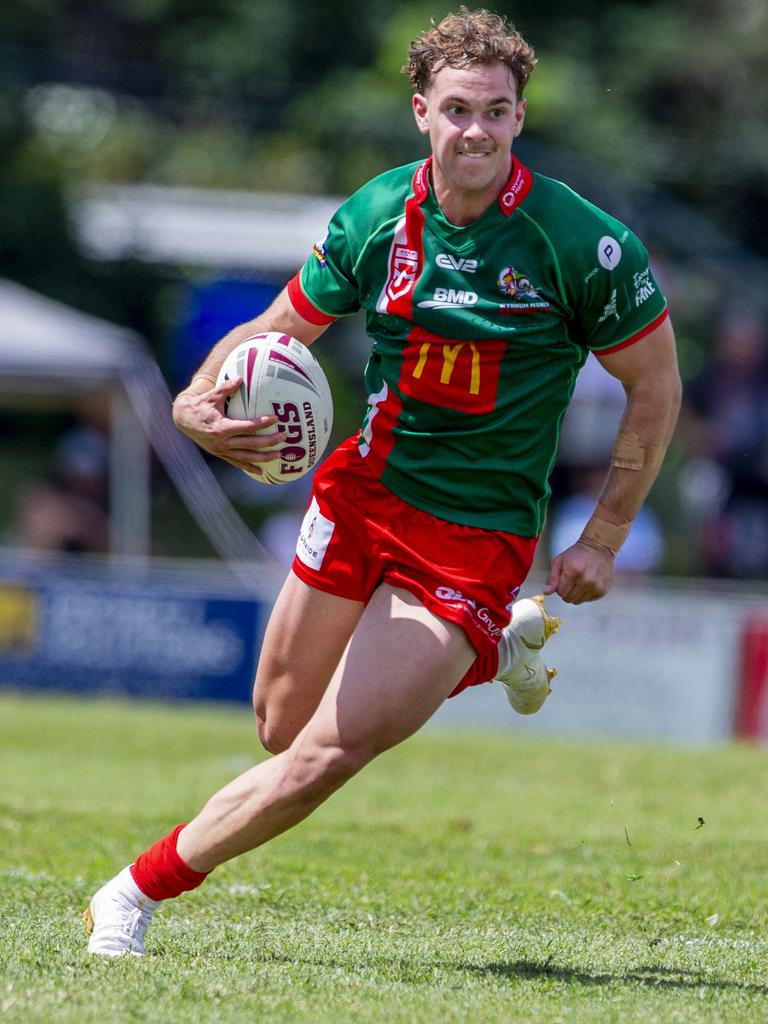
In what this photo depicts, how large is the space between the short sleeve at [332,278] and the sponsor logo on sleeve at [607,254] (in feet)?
2.48

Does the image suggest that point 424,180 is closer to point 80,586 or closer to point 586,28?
point 80,586

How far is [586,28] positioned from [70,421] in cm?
1461

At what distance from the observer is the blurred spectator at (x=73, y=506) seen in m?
17.0

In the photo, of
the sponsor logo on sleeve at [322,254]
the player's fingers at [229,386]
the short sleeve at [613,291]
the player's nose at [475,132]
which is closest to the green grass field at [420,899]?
the player's fingers at [229,386]

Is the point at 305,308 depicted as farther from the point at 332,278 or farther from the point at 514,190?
the point at 514,190

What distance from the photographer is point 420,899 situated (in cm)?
613

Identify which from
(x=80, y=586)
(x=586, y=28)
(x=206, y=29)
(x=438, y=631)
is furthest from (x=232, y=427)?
(x=206, y=29)

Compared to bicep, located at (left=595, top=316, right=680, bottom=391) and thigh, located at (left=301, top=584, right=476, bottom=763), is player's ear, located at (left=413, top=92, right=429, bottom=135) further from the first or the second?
thigh, located at (left=301, top=584, right=476, bottom=763)

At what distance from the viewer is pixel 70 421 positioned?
18.4 meters

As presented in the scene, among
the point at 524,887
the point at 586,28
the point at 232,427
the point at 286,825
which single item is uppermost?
the point at 232,427

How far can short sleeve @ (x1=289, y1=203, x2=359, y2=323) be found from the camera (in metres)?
5.08

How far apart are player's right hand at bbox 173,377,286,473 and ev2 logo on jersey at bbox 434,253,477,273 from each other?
26.2 inches

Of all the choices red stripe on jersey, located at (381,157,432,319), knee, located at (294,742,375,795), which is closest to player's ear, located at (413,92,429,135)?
red stripe on jersey, located at (381,157,432,319)

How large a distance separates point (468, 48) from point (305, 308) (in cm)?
95
